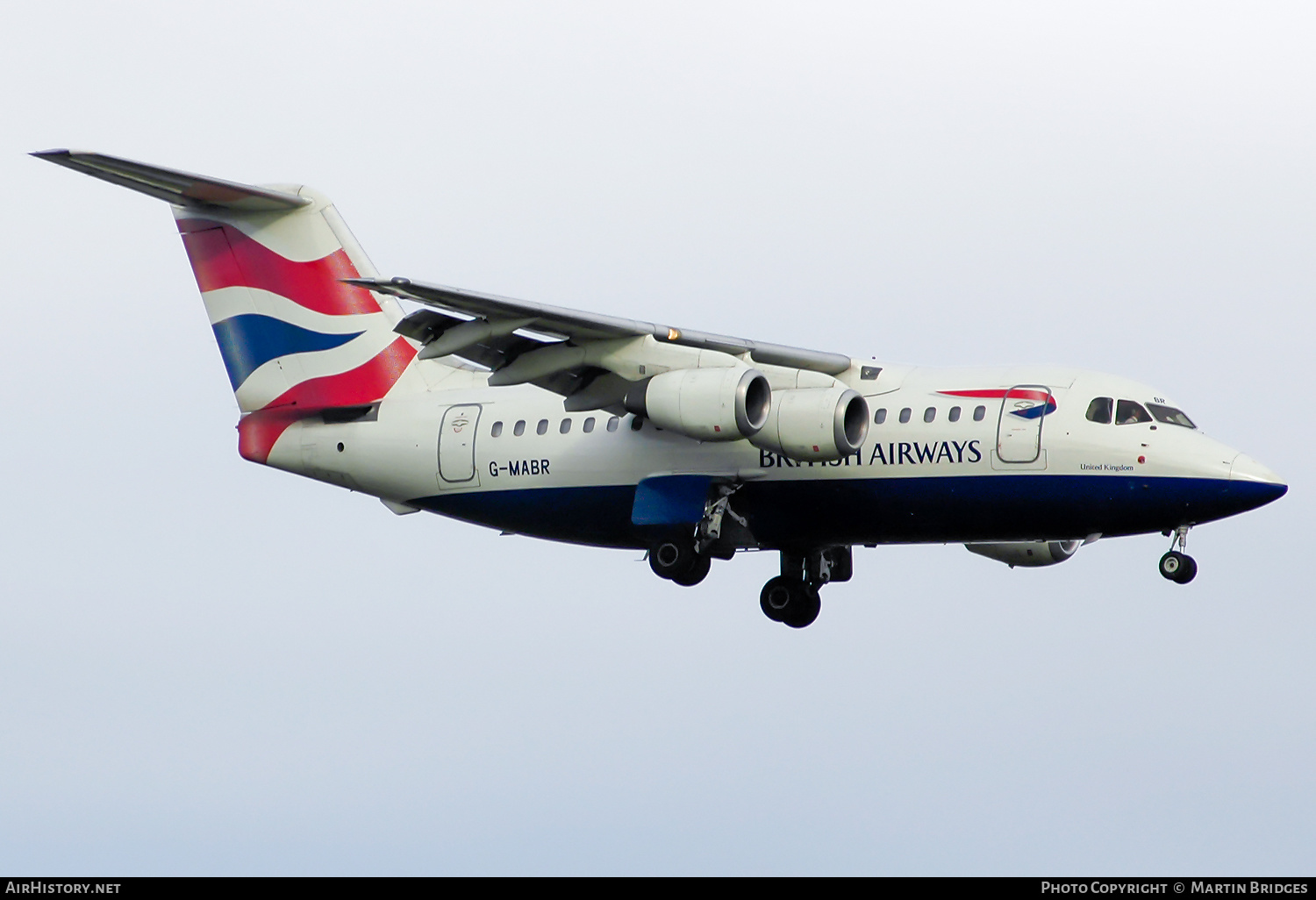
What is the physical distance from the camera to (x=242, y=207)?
2116 centimetres

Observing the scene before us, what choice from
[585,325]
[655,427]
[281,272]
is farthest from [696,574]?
[281,272]

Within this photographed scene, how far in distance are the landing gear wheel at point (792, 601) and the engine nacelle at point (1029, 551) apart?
203cm

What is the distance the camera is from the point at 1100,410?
18.0 meters

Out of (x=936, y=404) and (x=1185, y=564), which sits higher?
(x=936, y=404)

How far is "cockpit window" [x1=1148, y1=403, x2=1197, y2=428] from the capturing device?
18.0 meters

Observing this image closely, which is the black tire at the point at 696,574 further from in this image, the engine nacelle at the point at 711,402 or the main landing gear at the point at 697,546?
the engine nacelle at the point at 711,402

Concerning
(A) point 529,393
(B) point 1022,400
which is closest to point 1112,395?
(B) point 1022,400

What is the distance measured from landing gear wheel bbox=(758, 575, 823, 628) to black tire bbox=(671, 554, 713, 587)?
4.74ft

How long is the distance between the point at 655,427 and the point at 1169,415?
4683 millimetres

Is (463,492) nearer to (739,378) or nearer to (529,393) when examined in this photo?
(529,393)

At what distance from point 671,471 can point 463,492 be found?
250cm

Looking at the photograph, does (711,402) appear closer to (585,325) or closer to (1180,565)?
(585,325)

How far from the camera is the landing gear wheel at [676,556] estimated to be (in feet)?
62.8
